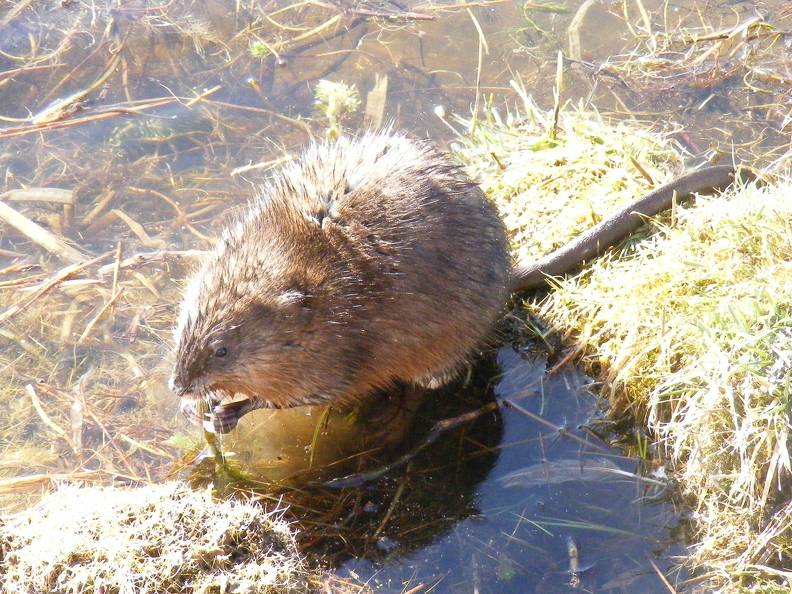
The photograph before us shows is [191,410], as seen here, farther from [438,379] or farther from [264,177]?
[264,177]

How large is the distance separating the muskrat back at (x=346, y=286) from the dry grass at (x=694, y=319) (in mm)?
605

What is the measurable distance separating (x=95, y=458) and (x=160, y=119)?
8.38ft

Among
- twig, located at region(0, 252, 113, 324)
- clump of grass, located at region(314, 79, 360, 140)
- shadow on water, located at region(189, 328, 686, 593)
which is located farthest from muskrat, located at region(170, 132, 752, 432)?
clump of grass, located at region(314, 79, 360, 140)

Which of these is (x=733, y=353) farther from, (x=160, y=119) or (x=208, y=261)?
(x=160, y=119)

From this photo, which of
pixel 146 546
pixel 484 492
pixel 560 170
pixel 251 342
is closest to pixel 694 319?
pixel 484 492

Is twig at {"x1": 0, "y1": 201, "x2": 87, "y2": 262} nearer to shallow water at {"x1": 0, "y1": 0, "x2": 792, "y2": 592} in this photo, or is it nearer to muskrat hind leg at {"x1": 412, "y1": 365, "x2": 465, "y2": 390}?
shallow water at {"x1": 0, "y1": 0, "x2": 792, "y2": 592}

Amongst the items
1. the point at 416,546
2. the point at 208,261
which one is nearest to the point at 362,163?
the point at 208,261

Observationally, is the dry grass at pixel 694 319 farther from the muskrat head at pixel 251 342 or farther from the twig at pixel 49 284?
the twig at pixel 49 284

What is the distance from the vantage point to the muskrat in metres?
3.76

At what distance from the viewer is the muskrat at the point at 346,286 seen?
12.3ft

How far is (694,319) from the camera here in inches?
152

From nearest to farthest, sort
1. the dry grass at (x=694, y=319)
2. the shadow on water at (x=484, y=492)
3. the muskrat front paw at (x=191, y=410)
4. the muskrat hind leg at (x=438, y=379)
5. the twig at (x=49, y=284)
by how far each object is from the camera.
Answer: the dry grass at (x=694, y=319) < the shadow on water at (x=484, y=492) < the muskrat front paw at (x=191, y=410) < the muskrat hind leg at (x=438, y=379) < the twig at (x=49, y=284)

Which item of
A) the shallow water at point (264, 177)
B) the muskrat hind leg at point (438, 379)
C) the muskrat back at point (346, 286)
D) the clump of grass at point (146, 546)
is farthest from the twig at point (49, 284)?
the muskrat hind leg at point (438, 379)

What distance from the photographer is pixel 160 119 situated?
581 centimetres
